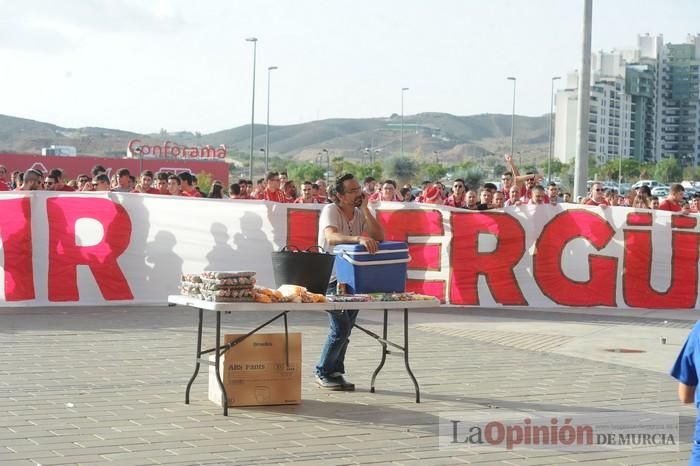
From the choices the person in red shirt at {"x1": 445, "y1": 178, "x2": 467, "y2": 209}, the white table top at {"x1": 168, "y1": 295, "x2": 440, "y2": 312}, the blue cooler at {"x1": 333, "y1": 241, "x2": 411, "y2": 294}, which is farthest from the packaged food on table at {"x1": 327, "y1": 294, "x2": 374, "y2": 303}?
the person in red shirt at {"x1": 445, "y1": 178, "x2": 467, "y2": 209}

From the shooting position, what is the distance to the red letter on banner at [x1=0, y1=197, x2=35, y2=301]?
52.0 feet

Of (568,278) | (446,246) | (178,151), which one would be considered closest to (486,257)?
(446,246)

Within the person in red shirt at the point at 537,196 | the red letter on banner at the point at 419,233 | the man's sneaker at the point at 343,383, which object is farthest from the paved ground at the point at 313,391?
the person in red shirt at the point at 537,196

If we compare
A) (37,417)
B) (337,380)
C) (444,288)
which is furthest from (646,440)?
(444,288)

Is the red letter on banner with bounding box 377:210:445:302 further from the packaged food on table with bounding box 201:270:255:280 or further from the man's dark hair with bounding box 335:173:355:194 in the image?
the packaged food on table with bounding box 201:270:255:280

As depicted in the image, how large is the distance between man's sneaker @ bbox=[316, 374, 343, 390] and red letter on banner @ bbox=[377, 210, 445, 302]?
24.9 ft

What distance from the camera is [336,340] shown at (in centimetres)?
953

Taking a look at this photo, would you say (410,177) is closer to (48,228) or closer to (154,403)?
(48,228)

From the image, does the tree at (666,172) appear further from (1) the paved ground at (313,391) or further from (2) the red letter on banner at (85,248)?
(1) the paved ground at (313,391)

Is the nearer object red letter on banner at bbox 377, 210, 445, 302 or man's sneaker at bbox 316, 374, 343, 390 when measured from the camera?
man's sneaker at bbox 316, 374, 343, 390

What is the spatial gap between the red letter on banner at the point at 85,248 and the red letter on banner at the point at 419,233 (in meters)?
4.01

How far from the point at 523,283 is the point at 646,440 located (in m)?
9.32

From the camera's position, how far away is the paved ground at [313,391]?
23.9ft

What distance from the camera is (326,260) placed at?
29.5ft
